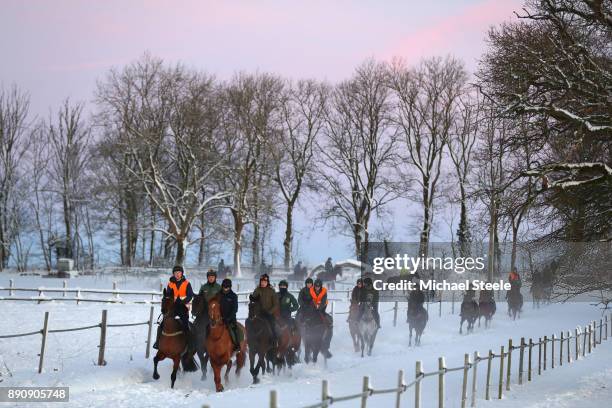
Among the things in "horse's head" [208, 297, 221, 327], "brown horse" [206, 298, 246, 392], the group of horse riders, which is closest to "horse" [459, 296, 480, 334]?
the group of horse riders

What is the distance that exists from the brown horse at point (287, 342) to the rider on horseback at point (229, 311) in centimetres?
187

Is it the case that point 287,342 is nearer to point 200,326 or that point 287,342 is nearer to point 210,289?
point 200,326

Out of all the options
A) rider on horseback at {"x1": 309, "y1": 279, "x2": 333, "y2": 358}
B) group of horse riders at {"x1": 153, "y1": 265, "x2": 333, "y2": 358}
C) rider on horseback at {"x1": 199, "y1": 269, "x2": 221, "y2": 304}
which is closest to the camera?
group of horse riders at {"x1": 153, "y1": 265, "x2": 333, "y2": 358}

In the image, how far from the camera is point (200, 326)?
16.1 m

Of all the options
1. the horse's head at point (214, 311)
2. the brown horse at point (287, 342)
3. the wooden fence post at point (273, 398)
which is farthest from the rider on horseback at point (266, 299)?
the wooden fence post at point (273, 398)

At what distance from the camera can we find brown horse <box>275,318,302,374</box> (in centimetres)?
1716

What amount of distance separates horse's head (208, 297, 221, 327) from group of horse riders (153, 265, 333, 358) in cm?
14

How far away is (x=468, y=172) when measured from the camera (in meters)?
44.6

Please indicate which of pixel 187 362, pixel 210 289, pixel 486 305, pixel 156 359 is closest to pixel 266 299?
pixel 210 289

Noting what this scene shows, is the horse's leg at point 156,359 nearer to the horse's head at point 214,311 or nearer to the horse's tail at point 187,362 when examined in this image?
the horse's tail at point 187,362

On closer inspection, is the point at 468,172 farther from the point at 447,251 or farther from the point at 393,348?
the point at 393,348

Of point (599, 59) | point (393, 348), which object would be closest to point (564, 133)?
point (599, 59)

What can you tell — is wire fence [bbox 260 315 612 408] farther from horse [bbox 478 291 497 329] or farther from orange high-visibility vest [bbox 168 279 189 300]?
horse [bbox 478 291 497 329]

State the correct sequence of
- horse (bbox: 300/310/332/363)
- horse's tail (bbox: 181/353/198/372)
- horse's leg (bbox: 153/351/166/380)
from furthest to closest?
horse (bbox: 300/310/332/363)
horse's tail (bbox: 181/353/198/372)
horse's leg (bbox: 153/351/166/380)
